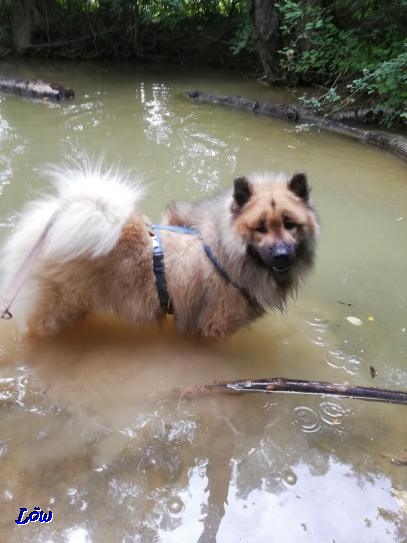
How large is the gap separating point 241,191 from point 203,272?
1.91 ft

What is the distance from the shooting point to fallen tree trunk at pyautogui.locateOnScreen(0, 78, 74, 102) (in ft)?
27.9

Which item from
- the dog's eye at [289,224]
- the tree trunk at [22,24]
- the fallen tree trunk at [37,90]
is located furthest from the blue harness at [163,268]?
the tree trunk at [22,24]

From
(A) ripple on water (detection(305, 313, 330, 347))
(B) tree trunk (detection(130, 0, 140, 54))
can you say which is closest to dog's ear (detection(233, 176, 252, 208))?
(A) ripple on water (detection(305, 313, 330, 347))

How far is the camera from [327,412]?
2.63 metres

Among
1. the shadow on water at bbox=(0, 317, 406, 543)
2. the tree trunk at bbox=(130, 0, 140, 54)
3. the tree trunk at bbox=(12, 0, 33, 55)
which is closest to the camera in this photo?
the shadow on water at bbox=(0, 317, 406, 543)

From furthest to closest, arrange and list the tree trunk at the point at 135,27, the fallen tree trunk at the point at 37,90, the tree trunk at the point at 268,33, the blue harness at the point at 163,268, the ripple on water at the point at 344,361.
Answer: the tree trunk at the point at 135,27, the tree trunk at the point at 268,33, the fallen tree trunk at the point at 37,90, the ripple on water at the point at 344,361, the blue harness at the point at 163,268

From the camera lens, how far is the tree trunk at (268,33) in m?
10.1

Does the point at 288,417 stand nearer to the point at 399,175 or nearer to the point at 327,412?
the point at 327,412

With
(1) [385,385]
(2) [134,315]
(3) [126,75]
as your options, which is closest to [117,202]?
(2) [134,315]

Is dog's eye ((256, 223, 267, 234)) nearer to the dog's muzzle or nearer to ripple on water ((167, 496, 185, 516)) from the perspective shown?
the dog's muzzle

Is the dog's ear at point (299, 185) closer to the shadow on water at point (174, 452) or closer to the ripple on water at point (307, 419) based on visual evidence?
the shadow on water at point (174, 452)

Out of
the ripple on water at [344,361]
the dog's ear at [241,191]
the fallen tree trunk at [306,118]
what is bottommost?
the ripple on water at [344,361]


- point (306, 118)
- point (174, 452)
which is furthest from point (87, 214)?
point (306, 118)

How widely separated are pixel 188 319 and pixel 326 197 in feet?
9.29
